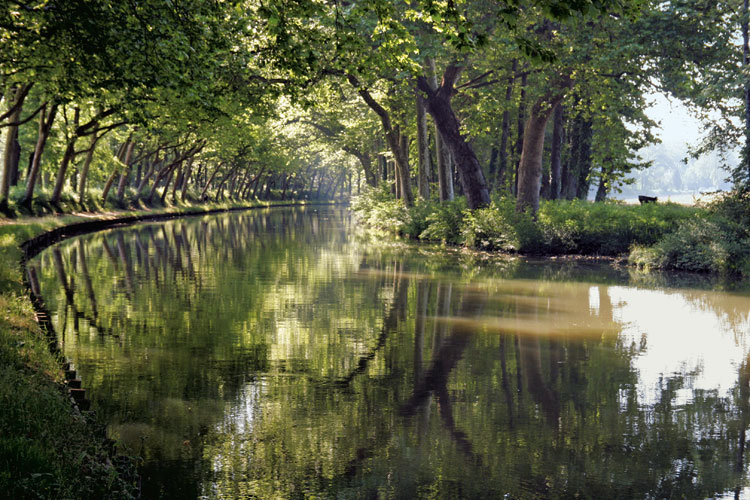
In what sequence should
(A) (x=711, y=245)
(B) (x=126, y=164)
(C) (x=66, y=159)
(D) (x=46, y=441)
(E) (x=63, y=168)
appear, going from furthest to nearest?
(B) (x=126, y=164), (E) (x=63, y=168), (C) (x=66, y=159), (A) (x=711, y=245), (D) (x=46, y=441)

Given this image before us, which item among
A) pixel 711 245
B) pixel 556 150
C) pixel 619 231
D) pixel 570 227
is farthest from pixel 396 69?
pixel 556 150

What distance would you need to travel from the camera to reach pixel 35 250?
25.4 metres

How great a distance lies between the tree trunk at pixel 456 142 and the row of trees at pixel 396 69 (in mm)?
60

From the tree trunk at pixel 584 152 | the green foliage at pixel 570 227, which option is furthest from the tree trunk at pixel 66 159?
the tree trunk at pixel 584 152

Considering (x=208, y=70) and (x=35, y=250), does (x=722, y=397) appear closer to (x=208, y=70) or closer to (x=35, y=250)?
(x=208, y=70)

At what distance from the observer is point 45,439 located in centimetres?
520

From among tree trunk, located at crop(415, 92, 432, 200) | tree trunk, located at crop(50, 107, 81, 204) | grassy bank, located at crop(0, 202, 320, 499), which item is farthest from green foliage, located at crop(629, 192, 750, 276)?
tree trunk, located at crop(50, 107, 81, 204)

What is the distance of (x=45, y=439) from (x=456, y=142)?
86.4 ft

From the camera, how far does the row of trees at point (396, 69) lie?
43.2 ft

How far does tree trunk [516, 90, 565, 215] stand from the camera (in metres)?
27.8

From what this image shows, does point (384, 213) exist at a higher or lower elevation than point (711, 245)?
higher

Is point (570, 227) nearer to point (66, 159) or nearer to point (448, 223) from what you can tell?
point (448, 223)

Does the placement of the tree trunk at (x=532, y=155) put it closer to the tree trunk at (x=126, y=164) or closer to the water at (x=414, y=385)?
the water at (x=414, y=385)

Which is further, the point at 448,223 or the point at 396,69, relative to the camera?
the point at 448,223
